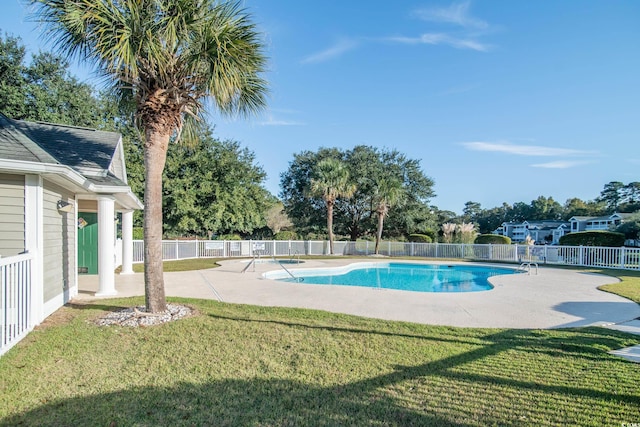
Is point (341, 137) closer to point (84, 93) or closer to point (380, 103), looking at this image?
point (380, 103)

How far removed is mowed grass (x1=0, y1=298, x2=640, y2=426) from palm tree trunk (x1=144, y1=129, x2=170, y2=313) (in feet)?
2.47

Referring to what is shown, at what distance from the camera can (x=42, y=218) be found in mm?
5293

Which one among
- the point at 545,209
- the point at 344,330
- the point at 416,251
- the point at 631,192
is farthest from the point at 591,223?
the point at 344,330

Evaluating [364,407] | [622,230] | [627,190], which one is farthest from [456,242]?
Answer: [627,190]

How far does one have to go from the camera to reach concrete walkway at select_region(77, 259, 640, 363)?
5.73 metres

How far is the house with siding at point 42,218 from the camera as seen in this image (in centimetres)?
447

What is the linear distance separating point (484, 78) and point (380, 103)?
5866 millimetres

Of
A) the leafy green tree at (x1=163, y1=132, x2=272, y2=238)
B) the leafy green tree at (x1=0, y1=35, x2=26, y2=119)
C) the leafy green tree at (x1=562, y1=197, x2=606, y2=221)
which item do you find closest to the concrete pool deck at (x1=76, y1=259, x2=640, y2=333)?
the leafy green tree at (x1=163, y1=132, x2=272, y2=238)

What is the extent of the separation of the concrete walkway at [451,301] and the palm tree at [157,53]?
9.95 ft

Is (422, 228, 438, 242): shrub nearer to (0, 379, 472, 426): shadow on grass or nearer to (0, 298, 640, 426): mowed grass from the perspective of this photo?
(0, 298, 640, 426): mowed grass

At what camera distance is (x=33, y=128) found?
311 inches

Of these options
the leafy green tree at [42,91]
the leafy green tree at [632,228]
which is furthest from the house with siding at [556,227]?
the leafy green tree at [42,91]

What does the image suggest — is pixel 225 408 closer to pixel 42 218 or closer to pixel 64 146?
pixel 42 218

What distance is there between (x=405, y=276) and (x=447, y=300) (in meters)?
7.66
